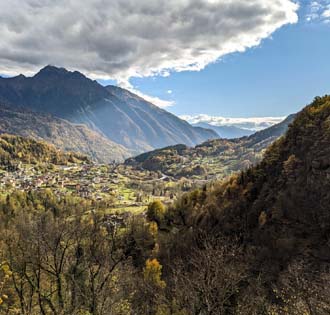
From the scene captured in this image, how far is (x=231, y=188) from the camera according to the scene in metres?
74.8

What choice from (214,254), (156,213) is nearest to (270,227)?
(214,254)

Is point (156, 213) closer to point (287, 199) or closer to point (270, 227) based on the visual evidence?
point (270, 227)

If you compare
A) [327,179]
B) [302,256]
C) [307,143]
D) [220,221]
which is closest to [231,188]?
[220,221]

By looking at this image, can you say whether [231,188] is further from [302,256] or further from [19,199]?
[19,199]

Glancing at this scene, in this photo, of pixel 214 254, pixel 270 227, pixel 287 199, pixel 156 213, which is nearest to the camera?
pixel 214 254

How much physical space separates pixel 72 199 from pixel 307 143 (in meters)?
138

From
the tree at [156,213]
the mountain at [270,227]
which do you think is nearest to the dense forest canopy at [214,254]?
the mountain at [270,227]

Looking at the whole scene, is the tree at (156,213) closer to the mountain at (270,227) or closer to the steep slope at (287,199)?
the mountain at (270,227)

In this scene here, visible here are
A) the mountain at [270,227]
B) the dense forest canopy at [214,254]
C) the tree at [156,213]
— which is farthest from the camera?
the tree at [156,213]

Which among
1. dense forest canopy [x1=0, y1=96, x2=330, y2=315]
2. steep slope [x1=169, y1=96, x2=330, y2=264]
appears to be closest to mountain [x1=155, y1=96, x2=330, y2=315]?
steep slope [x1=169, y1=96, x2=330, y2=264]

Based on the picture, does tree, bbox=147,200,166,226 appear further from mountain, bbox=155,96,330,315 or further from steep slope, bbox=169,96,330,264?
steep slope, bbox=169,96,330,264

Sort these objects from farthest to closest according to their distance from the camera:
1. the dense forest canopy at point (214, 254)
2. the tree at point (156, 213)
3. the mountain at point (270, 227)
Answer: the tree at point (156, 213) → the mountain at point (270, 227) → the dense forest canopy at point (214, 254)

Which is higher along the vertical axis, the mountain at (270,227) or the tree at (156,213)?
the mountain at (270,227)

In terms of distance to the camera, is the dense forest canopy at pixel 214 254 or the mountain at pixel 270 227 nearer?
the dense forest canopy at pixel 214 254
